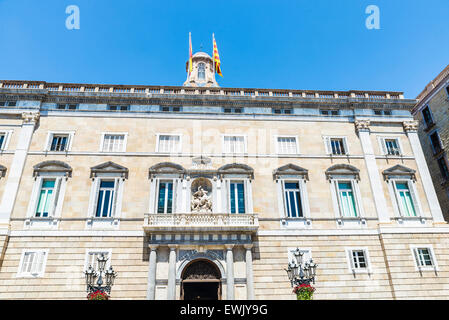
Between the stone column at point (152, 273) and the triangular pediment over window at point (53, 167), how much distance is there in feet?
27.6

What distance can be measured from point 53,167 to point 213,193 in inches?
462

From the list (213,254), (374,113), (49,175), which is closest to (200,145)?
(213,254)

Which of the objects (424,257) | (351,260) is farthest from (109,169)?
(424,257)

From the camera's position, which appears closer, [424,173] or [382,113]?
[424,173]

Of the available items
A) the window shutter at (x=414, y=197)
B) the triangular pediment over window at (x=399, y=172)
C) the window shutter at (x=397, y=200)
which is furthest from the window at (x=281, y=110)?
the window shutter at (x=414, y=197)

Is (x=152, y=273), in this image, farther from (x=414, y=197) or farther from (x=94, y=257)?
(x=414, y=197)

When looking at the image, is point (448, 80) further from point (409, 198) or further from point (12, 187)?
point (12, 187)

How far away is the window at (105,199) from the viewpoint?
22.1m

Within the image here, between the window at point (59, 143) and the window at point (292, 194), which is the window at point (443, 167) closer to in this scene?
the window at point (292, 194)

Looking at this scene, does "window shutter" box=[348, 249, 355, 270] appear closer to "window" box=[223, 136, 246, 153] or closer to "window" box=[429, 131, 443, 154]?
"window" box=[223, 136, 246, 153]

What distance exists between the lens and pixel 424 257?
21.9m

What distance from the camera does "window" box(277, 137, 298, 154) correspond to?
25.2m

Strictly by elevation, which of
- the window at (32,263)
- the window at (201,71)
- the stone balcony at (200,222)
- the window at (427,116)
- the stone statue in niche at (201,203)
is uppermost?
the window at (201,71)

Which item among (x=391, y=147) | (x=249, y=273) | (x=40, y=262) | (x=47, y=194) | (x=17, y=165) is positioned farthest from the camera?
(x=391, y=147)
